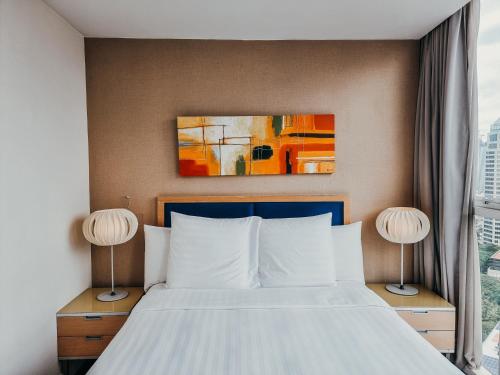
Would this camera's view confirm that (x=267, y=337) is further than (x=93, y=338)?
No

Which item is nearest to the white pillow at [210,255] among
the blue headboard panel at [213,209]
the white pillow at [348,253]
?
the blue headboard panel at [213,209]

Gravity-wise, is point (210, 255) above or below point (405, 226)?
below

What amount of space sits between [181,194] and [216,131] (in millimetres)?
597

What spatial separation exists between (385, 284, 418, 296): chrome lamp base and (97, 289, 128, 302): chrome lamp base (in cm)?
203

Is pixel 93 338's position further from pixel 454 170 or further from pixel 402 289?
pixel 454 170

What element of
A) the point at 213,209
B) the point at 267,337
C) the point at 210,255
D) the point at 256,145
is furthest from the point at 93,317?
the point at 256,145

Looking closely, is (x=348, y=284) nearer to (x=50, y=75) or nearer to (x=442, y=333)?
(x=442, y=333)

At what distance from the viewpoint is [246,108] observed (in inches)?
113

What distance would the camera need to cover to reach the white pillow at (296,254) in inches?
95.0

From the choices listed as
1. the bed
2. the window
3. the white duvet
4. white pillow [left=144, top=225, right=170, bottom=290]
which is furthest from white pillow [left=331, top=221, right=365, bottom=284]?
Result: white pillow [left=144, top=225, right=170, bottom=290]

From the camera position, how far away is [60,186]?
239 cm

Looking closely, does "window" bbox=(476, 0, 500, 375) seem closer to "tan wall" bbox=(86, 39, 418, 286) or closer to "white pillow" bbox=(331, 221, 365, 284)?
"tan wall" bbox=(86, 39, 418, 286)

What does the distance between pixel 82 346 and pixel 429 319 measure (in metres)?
2.38

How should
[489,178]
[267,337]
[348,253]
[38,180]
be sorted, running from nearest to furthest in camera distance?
[267,337] → [38,180] → [489,178] → [348,253]
